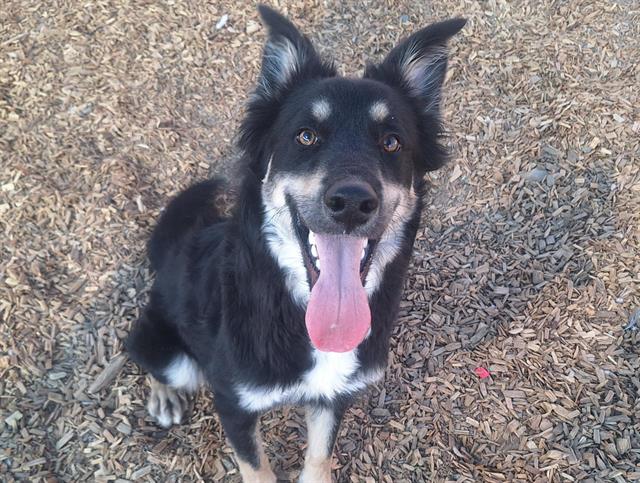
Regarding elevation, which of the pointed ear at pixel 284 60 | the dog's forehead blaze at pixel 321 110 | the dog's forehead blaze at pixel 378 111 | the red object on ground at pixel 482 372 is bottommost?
the red object on ground at pixel 482 372

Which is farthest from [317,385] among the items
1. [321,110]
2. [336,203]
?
[321,110]

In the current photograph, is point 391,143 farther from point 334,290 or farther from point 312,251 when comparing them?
point 334,290

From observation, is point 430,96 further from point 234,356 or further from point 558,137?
point 558,137

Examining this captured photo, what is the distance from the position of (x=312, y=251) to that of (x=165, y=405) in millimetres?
1698

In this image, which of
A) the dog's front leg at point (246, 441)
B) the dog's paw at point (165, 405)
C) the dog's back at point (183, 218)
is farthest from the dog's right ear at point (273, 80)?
the dog's paw at point (165, 405)

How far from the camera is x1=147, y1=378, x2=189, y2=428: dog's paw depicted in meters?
3.52

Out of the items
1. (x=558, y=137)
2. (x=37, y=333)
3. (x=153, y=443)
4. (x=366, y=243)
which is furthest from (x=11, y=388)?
(x=558, y=137)

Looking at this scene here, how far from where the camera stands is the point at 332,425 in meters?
3.11

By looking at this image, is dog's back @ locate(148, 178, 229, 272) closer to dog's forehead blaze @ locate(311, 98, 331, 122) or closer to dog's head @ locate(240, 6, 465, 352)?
dog's head @ locate(240, 6, 465, 352)

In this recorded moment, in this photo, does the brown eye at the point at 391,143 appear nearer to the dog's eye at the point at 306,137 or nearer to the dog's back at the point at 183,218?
the dog's eye at the point at 306,137

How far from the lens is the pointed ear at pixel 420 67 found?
285cm

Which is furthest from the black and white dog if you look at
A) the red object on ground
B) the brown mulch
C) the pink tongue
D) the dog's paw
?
the red object on ground

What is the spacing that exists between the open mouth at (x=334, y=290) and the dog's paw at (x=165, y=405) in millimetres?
1436

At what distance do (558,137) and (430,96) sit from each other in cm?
219
